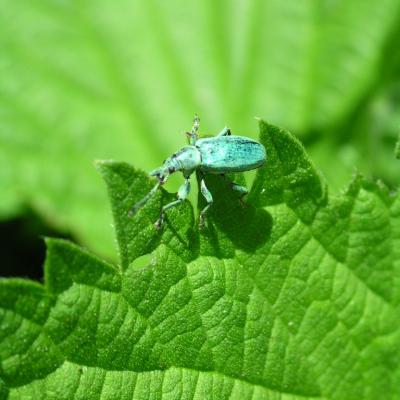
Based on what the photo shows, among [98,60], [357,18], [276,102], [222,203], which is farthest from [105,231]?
[357,18]

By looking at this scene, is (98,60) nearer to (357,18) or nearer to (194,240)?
(357,18)

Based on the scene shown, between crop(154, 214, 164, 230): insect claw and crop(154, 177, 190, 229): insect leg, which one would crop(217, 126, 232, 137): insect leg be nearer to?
crop(154, 177, 190, 229): insect leg

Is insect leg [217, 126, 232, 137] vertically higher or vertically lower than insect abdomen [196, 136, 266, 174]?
higher

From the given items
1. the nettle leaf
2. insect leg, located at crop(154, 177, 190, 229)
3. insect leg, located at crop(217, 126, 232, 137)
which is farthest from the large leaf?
the nettle leaf

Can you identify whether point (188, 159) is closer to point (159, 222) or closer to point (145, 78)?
point (159, 222)

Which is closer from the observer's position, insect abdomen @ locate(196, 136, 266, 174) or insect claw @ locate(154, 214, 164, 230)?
insect claw @ locate(154, 214, 164, 230)

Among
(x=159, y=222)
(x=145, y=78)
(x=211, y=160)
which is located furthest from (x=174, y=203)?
(x=145, y=78)
